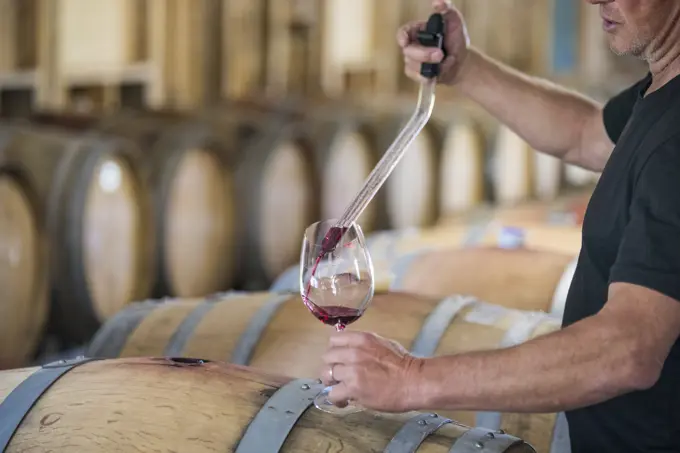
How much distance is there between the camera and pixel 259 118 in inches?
183

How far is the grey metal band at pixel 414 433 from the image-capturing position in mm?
1325

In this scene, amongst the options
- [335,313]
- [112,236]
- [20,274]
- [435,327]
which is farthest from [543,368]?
[112,236]

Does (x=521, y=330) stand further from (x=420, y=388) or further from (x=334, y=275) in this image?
(x=420, y=388)

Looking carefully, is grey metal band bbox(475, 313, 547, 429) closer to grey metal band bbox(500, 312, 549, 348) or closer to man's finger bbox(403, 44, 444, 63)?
grey metal band bbox(500, 312, 549, 348)

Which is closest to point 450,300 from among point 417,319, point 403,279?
point 417,319

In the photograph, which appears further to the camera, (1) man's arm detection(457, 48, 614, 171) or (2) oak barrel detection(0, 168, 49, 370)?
(2) oak barrel detection(0, 168, 49, 370)

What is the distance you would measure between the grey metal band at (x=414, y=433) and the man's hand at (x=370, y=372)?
0.36ft

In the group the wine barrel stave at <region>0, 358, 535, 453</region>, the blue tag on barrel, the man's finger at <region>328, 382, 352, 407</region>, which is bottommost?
the blue tag on barrel

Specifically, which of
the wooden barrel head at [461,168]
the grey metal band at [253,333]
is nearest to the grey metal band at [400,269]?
the grey metal band at [253,333]

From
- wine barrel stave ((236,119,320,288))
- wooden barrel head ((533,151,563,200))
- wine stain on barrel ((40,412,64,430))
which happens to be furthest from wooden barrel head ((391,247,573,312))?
wooden barrel head ((533,151,563,200))

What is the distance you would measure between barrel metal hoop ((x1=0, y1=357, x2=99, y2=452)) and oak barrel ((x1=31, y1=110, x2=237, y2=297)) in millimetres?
2287

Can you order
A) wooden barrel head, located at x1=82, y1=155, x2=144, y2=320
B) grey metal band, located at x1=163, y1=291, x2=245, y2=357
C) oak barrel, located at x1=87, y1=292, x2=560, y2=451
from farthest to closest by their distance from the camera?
wooden barrel head, located at x1=82, y1=155, x2=144, y2=320, grey metal band, located at x1=163, y1=291, x2=245, y2=357, oak barrel, located at x1=87, y1=292, x2=560, y2=451

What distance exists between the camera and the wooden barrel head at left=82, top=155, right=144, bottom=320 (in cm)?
341

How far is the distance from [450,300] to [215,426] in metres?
0.84
